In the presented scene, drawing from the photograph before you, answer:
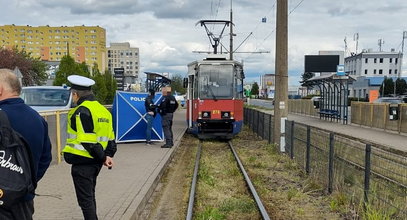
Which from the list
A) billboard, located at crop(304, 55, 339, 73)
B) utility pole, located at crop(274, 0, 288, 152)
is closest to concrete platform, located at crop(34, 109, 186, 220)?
utility pole, located at crop(274, 0, 288, 152)

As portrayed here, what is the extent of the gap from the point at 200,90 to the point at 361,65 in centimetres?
10465

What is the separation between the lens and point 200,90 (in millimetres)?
16406

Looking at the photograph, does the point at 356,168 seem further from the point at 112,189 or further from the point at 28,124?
the point at 28,124

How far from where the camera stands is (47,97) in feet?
43.6

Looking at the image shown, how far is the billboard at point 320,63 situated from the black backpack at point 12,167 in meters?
73.2

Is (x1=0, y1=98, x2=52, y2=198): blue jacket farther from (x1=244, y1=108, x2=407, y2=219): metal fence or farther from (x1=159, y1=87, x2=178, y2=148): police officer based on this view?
(x1=159, y1=87, x2=178, y2=148): police officer

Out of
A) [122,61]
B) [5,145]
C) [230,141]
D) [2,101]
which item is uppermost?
[122,61]

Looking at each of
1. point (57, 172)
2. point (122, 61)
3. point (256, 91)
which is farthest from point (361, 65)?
point (57, 172)

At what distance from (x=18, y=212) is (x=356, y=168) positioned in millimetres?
5296

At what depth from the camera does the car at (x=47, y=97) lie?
13.0m

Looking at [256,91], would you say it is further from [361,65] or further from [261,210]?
[261,210]

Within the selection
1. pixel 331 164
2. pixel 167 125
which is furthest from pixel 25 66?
pixel 331 164

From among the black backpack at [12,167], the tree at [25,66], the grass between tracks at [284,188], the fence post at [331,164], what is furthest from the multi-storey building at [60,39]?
the black backpack at [12,167]

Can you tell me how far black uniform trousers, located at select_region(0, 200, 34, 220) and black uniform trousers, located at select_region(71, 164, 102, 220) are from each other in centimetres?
150
